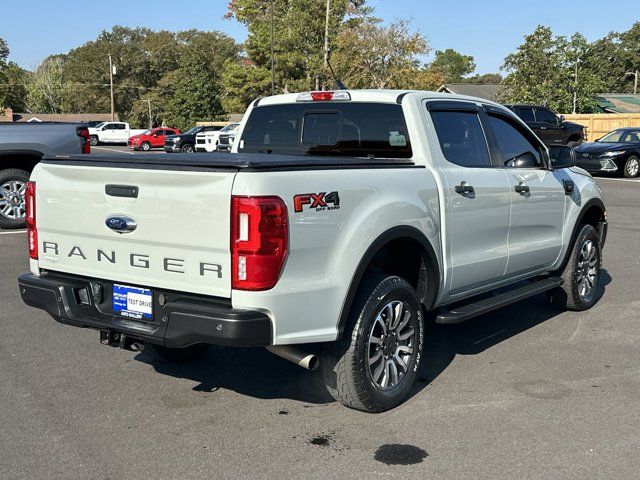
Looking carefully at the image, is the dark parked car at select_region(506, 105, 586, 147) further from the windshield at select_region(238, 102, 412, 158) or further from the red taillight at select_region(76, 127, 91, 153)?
the windshield at select_region(238, 102, 412, 158)

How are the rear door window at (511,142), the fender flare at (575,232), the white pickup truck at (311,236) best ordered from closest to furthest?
the white pickup truck at (311,236), the rear door window at (511,142), the fender flare at (575,232)

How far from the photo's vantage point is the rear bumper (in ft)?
11.5

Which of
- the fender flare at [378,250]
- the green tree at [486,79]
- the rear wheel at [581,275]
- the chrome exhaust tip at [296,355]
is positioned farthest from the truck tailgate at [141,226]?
the green tree at [486,79]

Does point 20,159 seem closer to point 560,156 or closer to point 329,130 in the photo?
point 329,130

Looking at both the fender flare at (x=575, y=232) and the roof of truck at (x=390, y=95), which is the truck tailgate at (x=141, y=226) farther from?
the fender flare at (x=575, y=232)

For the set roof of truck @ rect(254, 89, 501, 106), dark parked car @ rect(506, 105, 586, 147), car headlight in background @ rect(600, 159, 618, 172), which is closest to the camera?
roof of truck @ rect(254, 89, 501, 106)

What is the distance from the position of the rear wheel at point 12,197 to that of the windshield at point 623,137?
58.5 feet

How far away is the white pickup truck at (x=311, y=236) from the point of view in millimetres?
3527

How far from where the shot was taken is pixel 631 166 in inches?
833

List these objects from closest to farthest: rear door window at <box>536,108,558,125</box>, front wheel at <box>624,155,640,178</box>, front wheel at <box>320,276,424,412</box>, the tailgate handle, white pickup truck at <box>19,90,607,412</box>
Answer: white pickup truck at <box>19,90,607,412</box>
the tailgate handle
front wheel at <box>320,276,424,412</box>
front wheel at <box>624,155,640,178</box>
rear door window at <box>536,108,558,125</box>

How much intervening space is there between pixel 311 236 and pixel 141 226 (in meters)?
0.93

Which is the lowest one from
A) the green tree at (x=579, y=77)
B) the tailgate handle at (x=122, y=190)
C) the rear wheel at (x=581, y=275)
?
the rear wheel at (x=581, y=275)

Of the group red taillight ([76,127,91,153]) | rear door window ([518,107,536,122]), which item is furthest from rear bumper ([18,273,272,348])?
rear door window ([518,107,536,122])

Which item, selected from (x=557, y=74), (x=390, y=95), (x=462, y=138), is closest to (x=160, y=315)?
(x=390, y=95)
